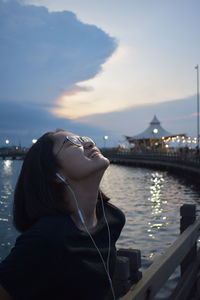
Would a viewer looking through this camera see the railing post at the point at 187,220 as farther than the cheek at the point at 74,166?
Yes

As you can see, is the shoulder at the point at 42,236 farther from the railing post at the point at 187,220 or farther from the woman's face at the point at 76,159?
Answer: the railing post at the point at 187,220

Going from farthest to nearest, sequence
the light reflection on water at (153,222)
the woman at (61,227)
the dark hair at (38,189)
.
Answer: the light reflection on water at (153,222) → the dark hair at (38,189) → the woman at (61,227)

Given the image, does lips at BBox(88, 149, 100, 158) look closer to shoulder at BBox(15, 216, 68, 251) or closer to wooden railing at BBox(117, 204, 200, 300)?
shoulder at BBox(15, 216, 68, 251)

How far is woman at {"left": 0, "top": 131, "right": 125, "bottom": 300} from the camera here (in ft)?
4.64

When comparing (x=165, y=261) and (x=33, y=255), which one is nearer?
(x=33, y=255)

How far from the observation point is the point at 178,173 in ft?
119

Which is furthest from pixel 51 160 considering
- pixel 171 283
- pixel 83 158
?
pixel 171 283

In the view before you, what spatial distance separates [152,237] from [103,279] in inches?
365

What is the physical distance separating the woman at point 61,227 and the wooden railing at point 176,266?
0.39 metres

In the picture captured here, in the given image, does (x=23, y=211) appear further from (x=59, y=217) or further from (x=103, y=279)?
(x=103, y=279)

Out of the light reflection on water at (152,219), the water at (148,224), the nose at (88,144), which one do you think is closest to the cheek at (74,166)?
the nose at (88,144)

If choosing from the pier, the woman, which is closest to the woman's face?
the woman

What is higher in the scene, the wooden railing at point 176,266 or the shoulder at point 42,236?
the shoulder at point 42,236

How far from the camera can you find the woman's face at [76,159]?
181 cm
